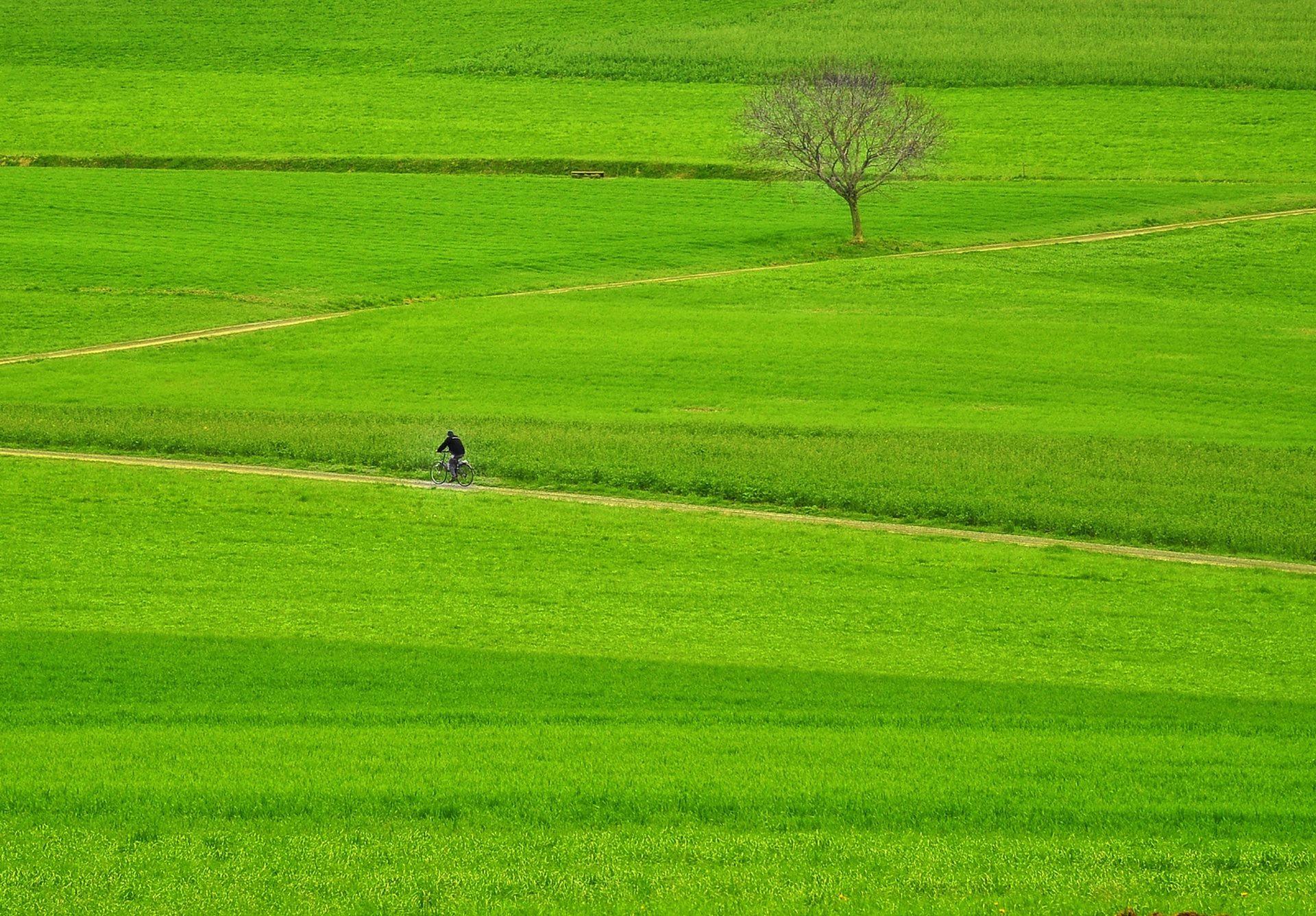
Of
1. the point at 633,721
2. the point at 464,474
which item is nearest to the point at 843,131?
the point at 464,474

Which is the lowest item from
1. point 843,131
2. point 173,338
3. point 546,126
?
point 173,338

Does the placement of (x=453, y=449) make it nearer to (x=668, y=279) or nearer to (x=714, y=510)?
(x=714, y=510)

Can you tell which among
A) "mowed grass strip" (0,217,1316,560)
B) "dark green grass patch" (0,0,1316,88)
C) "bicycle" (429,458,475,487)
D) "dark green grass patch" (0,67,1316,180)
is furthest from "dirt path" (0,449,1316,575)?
"dark green grass patch" (0,0,1316,88)

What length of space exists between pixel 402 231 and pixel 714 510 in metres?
39.3

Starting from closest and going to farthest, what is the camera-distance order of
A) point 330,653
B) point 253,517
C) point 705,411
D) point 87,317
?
point 330,653, point 253,517, point 705,411, point 87,317

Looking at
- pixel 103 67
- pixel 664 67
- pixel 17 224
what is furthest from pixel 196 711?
pixel 103 67

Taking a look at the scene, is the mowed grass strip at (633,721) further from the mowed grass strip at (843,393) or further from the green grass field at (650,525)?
the mowed grass strip at (843,393)

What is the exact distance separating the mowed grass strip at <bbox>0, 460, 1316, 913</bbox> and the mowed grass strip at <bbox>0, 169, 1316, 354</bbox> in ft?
92.4

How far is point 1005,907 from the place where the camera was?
10070 millimetres

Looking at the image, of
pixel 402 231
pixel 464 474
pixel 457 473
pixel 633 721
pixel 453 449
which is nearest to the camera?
pixel 633 721

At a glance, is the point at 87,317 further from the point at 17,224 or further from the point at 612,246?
the point at 612,246

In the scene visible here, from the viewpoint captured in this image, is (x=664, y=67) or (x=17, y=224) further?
(x=664, y=67)

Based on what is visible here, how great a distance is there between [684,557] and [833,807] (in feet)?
41.0

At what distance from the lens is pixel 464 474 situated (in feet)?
101
